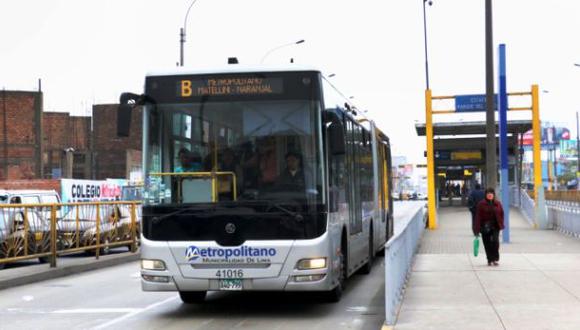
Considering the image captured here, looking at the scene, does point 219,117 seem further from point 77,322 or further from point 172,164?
point 77,322

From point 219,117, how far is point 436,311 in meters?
3.67

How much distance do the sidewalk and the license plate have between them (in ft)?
6.72

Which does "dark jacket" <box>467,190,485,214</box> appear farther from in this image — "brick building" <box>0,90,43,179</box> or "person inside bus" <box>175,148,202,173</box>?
"brick building" <box>0,90,43,179</box>

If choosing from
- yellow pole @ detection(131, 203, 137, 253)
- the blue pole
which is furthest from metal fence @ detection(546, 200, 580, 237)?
yellow pole @ detection(131, 203, 137, 253)

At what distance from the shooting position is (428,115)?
29.4 m

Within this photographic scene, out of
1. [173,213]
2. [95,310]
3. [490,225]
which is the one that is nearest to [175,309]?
[95,310]

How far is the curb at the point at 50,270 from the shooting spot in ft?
48.9

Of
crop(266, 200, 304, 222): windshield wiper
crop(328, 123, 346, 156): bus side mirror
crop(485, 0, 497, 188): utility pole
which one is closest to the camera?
crop(266, 200, 304, 222): windshield wiper

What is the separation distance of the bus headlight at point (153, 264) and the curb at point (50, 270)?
542cm

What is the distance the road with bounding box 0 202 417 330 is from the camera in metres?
9.98

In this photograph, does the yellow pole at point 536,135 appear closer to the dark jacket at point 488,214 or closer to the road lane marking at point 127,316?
the dark jacket at point 488,214

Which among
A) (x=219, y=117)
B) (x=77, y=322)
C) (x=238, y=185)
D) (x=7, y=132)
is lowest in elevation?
(x=77, y=322)

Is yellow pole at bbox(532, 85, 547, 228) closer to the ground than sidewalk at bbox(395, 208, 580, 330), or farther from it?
farther from it

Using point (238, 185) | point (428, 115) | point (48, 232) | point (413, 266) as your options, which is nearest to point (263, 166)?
point (238, 185)
